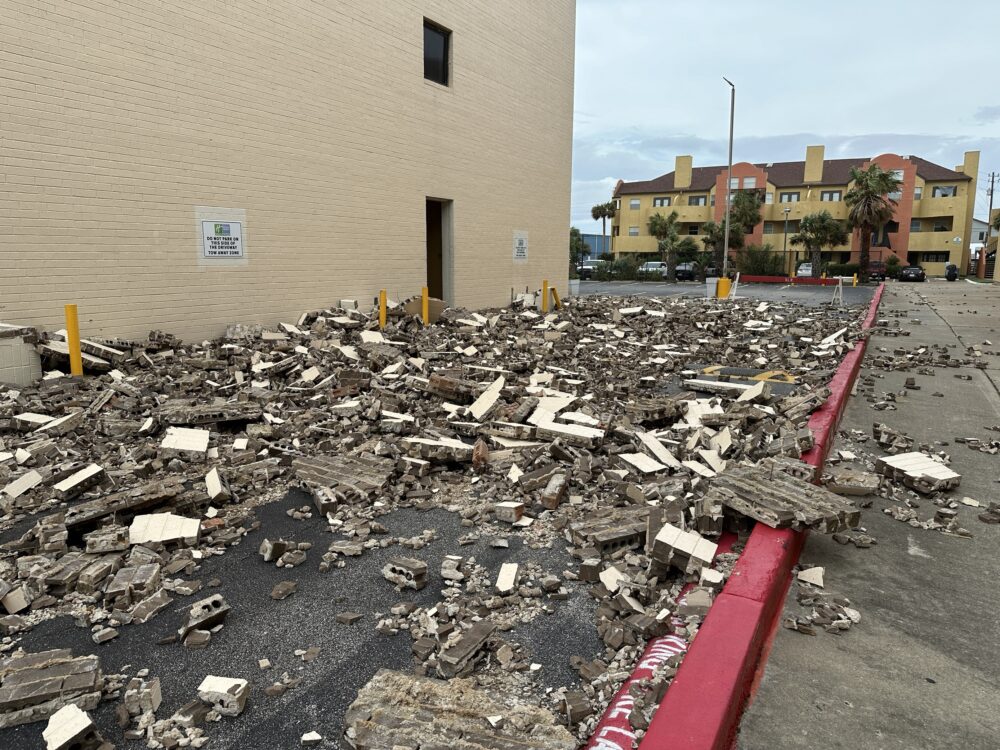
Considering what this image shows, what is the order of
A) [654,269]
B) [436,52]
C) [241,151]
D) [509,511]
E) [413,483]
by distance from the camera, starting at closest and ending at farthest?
[509,511] < [413,483] < [241,151] < [436,52] < [654,269]

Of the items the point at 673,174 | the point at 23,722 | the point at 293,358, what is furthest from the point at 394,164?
the point at 673,174

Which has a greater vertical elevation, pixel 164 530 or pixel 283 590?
pixel 164 530

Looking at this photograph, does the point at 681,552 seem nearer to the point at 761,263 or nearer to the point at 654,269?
the point at 761,263

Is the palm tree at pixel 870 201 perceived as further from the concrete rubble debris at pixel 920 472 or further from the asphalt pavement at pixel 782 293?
the concrete rubble debris at pixel 920 472

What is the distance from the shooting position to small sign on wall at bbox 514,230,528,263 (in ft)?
71.4

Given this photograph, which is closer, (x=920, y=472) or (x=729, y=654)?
(x=729, y=654)

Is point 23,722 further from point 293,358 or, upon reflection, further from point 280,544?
point 293,358

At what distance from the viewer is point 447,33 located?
17828 mm

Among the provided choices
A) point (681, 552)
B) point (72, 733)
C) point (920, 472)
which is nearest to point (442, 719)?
point (72, 733)

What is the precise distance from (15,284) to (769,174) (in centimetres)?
8040

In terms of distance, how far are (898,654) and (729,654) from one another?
1.16 metres

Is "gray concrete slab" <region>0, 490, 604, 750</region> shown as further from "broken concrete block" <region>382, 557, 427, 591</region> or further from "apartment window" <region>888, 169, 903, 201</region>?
"apartment window" <region>888, 169, 903, 201</region>

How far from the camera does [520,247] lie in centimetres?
2203

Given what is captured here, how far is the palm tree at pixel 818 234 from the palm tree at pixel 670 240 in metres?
11.0
